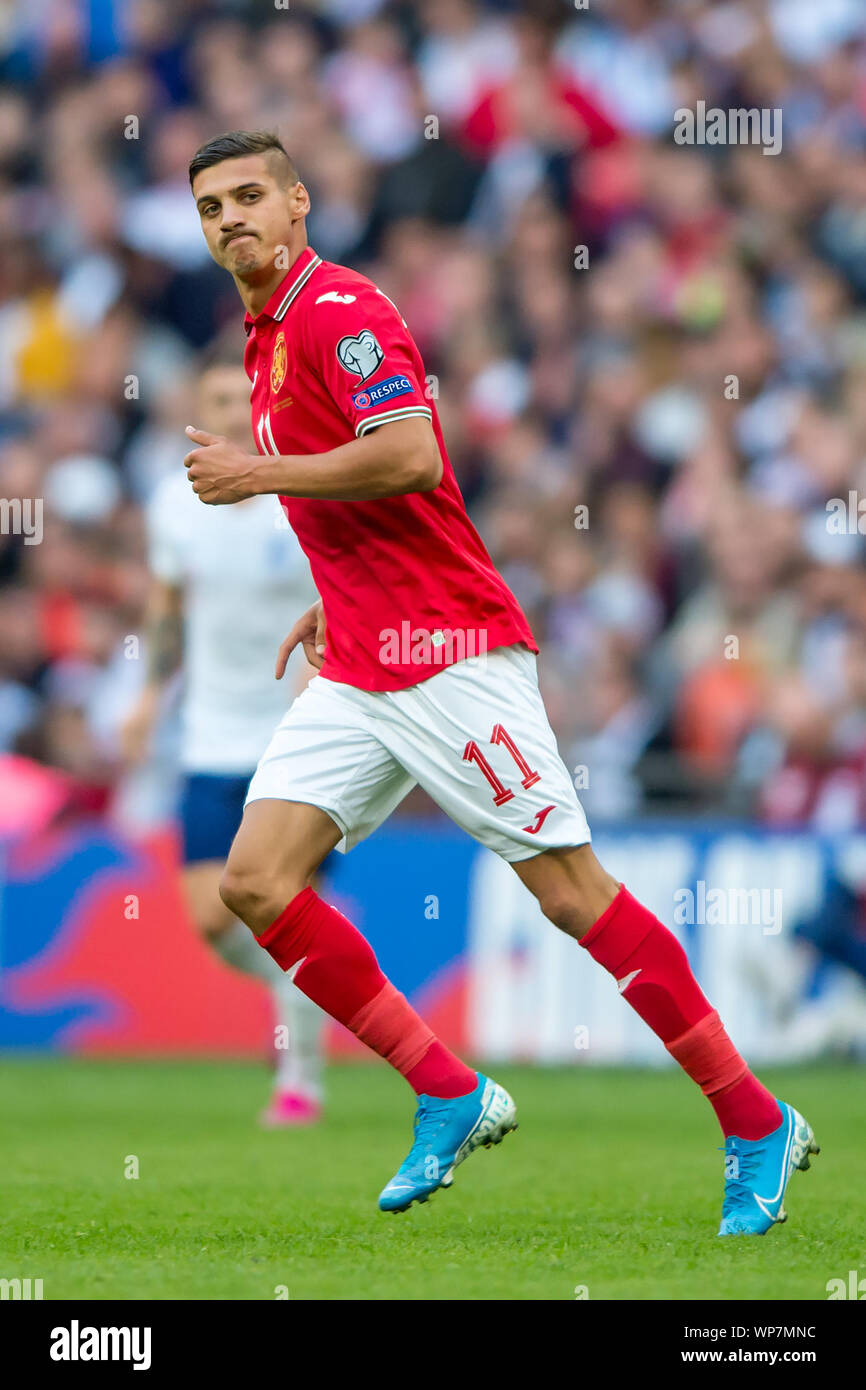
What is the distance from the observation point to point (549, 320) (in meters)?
13.8

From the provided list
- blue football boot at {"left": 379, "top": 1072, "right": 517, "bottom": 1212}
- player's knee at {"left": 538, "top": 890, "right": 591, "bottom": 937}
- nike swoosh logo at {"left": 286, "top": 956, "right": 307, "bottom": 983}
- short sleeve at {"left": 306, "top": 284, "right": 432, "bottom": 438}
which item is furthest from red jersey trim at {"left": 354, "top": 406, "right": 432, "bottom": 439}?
blue football boot at {"left": 379, "top": 1072, "right": 517, "bottom": 1212}

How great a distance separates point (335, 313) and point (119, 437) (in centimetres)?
896

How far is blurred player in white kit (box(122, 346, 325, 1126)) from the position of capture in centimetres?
805

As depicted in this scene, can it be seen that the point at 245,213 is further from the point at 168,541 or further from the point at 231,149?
the point at 168,541

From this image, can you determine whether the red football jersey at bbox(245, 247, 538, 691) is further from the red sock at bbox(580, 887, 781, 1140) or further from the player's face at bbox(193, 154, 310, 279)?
the red sock at bbox(580, 887, 781, 1140)

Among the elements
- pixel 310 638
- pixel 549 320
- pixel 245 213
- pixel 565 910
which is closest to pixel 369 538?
pixel 310 638

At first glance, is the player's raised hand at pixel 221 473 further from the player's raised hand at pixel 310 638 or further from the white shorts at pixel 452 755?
the player's raised hand at pixel 310 638

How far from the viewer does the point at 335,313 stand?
5023 millimetres

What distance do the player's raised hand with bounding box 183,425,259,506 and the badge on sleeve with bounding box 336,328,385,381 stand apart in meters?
0.32

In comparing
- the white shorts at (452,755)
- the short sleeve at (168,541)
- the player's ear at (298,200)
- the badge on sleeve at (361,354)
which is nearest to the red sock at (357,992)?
the white shorts at (452,755)

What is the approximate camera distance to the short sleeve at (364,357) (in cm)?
492

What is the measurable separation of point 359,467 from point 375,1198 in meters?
2.21

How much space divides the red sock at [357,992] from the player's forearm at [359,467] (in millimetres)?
1015

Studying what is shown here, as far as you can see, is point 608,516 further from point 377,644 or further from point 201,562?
point 377,644
